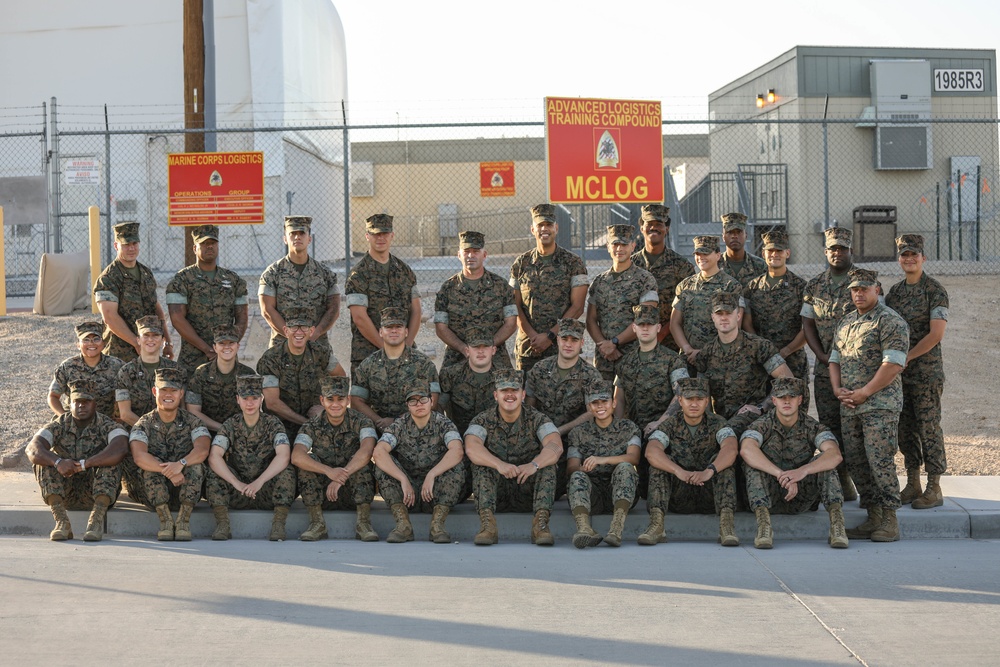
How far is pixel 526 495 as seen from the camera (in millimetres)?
8148

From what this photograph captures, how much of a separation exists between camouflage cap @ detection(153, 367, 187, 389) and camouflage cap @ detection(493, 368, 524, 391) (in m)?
2.37

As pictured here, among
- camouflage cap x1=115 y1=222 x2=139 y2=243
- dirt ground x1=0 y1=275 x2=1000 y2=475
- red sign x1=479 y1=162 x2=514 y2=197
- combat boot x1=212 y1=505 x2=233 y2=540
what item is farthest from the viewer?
red sign x1=479 y1=162 x2=514 y2=197

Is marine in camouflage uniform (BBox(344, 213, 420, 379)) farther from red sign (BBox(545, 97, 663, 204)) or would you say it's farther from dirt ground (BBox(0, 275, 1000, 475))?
red sign (BBox(545, 97, 663, 204))

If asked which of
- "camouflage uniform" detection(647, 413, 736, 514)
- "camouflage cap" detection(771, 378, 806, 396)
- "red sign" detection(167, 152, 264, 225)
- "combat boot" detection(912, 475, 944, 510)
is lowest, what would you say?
"combat boot" detection(912, 475, 944, 510)

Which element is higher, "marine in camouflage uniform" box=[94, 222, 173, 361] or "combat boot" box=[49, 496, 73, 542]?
"marine in camouflage uniform" box=[94, 222, 173, 361]

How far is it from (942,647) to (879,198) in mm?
17942

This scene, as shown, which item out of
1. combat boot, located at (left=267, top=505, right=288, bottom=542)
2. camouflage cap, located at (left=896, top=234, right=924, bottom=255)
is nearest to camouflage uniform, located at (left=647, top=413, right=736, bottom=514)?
camouflage cap, located at (left=896, top=234, right=924, bottom=255)

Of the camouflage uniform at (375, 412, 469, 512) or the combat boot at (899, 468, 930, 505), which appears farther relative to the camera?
the combat boot at (899, 468, 930, 505)

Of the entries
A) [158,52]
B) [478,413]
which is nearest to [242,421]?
[478,413]

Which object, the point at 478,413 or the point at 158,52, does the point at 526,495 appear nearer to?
the point at 478,413

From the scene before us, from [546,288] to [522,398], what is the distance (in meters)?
1.32

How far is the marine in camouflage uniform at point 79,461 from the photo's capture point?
7922mm

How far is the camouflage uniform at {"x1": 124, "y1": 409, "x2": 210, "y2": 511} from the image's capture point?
797cm

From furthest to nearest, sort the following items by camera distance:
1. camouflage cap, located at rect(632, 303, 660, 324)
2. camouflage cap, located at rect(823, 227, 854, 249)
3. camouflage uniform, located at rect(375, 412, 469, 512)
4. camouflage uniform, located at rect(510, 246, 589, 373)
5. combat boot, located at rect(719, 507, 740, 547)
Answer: camouflage uniform, located at rect(510, 246, 589, 373) < camouflage cap, located at rect(632, 303, 660, 324) < camouflage cap, located at rect(823, 227, 854, 249) < camouflage uniform, located at rect(375, 412, 469, 512) < combat boot, located at rect(719, 507, 740, 547)
